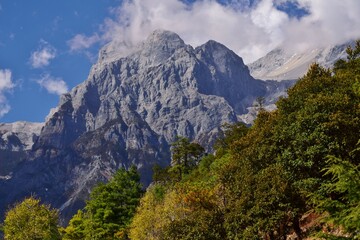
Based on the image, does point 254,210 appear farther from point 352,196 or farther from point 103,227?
point 103,227

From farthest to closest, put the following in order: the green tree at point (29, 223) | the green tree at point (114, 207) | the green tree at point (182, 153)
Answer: the green tree at point (182, 153)
the green tree at point (29, 223)
the green tree at point (114, 207)

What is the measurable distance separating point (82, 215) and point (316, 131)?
6179 centimetres

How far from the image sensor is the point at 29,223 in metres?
62.9

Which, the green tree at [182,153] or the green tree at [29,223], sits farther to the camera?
the green tree at [182,153]

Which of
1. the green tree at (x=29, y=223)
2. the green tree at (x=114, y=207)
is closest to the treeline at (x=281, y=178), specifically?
the green tree at (x=114, y=207)

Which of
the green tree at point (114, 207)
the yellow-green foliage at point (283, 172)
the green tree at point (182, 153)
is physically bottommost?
the yellow-green foliage at point (283, 172)

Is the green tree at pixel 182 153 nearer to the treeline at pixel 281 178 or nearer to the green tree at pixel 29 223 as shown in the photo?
the green tree at pixel 29 223

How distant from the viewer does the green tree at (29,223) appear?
62.1 m


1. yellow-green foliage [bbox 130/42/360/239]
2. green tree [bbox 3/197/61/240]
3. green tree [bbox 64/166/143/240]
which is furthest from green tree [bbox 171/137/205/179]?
yellow-green foliage [bbox 130/42/360/239]

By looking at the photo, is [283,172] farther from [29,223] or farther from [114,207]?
[29,223]

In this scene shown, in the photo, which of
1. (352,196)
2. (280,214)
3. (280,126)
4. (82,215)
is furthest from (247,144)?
(82,215)

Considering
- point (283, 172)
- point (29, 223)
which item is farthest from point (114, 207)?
point (283, 172)

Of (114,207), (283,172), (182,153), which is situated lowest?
(283,172)

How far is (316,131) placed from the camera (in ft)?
106
